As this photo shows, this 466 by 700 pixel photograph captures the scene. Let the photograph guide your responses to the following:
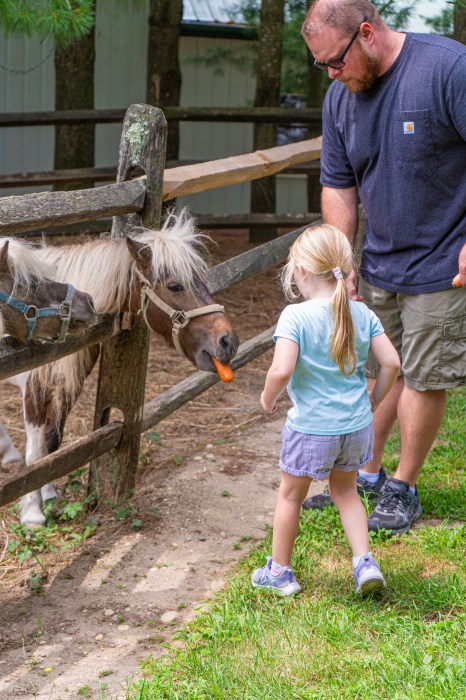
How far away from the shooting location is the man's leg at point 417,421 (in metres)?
3.58

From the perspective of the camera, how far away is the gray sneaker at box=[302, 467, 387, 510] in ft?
12.5

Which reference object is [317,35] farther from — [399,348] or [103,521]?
[103,521]

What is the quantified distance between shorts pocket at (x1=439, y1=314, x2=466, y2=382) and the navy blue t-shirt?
0.16 metres

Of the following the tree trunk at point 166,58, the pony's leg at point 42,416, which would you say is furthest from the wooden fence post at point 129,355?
the tree trunk at point 166,58

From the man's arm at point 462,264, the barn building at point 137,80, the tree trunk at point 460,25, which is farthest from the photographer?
the barn building at point 137,80

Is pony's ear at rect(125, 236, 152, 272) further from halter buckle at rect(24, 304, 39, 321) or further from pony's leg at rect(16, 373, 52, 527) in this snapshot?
pony's leg at rect(16, 373, 52, 527)

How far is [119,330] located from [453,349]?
1463 millimetres

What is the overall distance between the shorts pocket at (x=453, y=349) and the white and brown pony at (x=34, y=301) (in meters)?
1.41

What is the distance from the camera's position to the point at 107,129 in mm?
13195

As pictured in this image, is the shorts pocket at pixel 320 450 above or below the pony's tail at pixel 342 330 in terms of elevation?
below

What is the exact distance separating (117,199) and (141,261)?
0.27 meters

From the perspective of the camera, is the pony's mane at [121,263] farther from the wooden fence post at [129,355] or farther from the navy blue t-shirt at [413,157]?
the navy blue t-shirt at [413,157]

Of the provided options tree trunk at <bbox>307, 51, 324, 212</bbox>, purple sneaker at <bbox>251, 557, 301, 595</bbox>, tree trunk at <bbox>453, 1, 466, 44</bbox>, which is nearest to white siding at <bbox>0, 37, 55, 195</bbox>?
tree trunk at <bbox>307, 51, 324, 212</bbox>

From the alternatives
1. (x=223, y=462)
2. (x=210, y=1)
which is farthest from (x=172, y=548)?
(x=210, y=1)
